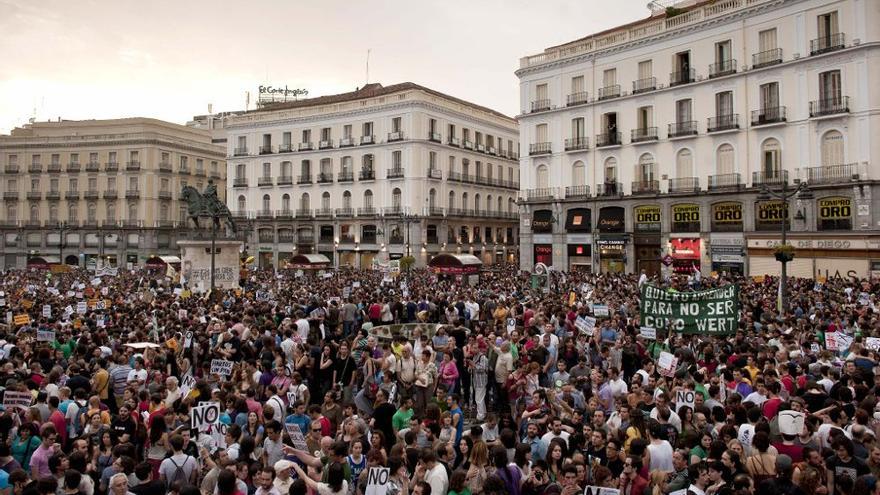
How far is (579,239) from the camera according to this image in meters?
46.3

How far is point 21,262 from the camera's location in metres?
73.3

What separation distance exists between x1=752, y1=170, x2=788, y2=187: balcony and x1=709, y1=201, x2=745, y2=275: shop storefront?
1.67m

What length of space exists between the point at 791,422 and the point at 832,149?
3445 centimetres

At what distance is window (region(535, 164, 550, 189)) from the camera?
48.5 metres

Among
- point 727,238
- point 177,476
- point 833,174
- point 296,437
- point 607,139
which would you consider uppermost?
point 607,139

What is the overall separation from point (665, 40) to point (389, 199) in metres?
27.3

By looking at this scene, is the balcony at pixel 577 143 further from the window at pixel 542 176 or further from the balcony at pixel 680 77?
the balcony at pixel 680 77

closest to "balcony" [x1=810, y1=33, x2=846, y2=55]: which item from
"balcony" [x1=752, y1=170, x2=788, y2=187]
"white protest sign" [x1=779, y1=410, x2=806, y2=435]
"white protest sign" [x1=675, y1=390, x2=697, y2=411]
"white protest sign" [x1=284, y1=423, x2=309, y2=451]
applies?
"balcony" [x1=752, y1=170, x2=788, y2=187]

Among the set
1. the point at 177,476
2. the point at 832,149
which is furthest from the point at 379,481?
the point at 832,149

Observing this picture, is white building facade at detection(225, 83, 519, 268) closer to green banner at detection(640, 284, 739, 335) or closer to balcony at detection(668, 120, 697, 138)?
balcony at detection(668, 120, 697, 138)

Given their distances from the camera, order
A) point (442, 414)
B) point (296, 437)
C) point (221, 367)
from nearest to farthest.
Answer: point (296, 437) < point (442, 414) < point (221, 367)

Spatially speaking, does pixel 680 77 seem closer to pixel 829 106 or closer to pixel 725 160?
pixel 725 160

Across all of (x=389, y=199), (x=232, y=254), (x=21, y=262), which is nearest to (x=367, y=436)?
(x=232, y=254)

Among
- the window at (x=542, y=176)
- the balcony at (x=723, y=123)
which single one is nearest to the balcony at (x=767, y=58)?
the balcony at (x=723, y=123)
